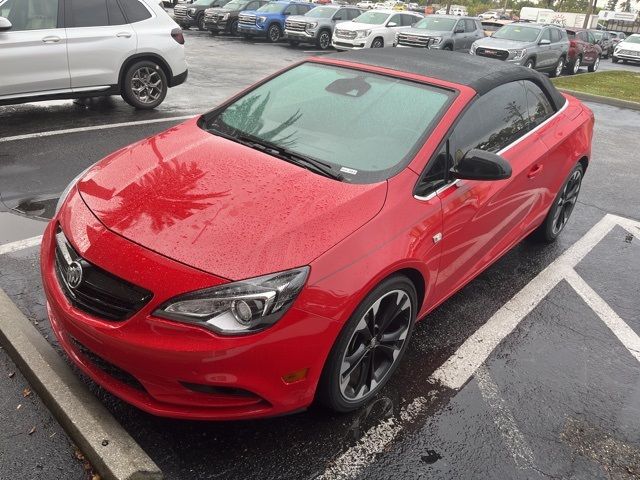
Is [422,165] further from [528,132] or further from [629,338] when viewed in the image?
[629,338]

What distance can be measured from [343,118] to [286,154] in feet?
1.57

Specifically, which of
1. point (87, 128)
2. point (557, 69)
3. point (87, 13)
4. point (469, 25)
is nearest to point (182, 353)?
point (87, 128)

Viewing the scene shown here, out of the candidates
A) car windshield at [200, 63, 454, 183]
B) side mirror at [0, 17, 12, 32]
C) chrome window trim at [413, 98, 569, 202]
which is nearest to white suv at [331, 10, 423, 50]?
side mirror at [0, 17, 12, 32]

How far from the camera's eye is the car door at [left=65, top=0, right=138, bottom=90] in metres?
7.36

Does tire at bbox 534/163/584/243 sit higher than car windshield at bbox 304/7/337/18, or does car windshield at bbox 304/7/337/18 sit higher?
car windshield at bbox 304/7/337/18

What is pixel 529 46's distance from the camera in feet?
53.6

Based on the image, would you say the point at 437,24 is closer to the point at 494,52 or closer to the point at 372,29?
the point at 372,29

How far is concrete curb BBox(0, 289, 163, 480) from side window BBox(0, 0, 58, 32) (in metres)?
5.07

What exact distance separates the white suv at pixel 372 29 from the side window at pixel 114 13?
12720 mm

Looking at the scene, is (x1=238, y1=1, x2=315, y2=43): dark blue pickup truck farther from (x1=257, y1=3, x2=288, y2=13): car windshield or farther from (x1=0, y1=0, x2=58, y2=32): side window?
(x1=0, y1=0, x2=58, y2=32): side window

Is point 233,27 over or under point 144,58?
under

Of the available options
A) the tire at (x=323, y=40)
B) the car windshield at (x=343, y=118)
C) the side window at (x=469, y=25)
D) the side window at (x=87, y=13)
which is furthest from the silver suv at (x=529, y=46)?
the car windshield at (x=343, y=118)

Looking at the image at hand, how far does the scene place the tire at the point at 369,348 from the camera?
8.63ft

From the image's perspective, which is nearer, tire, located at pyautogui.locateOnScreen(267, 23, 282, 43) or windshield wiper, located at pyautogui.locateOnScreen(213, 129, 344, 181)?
windshield wiper, located at pyautogui.locateOnScreen(213, 129, 344, 181)
